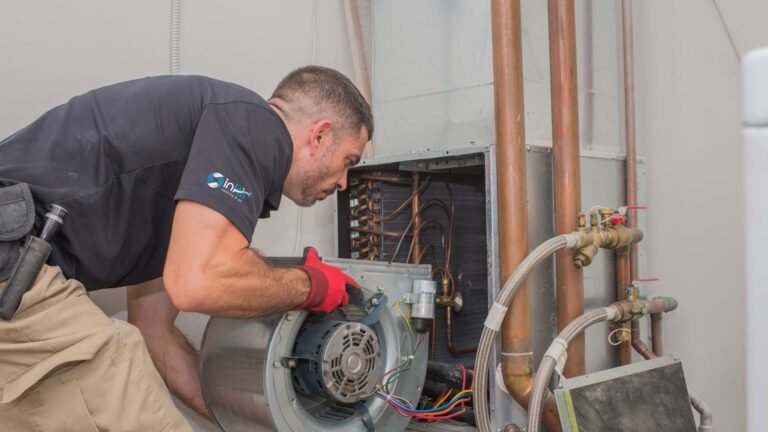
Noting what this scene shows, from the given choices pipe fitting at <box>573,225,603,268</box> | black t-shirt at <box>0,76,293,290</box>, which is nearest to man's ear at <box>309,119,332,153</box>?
black t-shirt at <box>0,76,293,290</box>

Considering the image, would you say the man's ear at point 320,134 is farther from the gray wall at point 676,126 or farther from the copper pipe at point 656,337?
the copper pipe at point 656,337

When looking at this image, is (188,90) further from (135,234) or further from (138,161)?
(135,234)

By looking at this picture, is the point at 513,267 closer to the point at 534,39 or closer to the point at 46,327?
the point at 534,39

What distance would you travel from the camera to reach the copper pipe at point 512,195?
145 cm

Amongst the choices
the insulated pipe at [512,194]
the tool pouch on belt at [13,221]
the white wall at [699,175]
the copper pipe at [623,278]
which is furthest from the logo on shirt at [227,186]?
the white wall at [699,175]

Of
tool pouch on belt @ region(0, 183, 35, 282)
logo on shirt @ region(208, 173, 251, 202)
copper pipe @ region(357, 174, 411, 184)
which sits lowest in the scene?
tool pouch on belt @ region(0, 183, 35, 282)

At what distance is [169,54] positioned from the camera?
1751 mm

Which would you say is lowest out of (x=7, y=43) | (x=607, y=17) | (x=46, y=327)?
(x=46, y=327)

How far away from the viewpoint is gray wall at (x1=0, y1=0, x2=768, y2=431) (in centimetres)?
188

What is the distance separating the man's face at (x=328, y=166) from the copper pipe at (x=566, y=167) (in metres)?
0.46

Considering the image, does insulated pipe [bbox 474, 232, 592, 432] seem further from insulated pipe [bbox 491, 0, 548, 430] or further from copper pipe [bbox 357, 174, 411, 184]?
copper pipe [bbox 357, 174, 411, 184]

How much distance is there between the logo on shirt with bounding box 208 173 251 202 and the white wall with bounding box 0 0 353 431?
71 centimetres

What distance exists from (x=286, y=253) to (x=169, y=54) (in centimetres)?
62

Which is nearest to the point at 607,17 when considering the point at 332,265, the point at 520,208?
the point at 520,208
